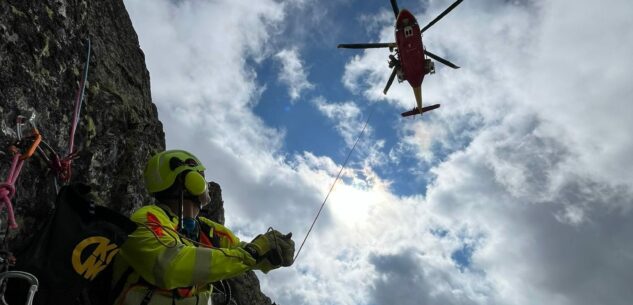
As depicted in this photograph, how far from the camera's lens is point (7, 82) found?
4508 mm

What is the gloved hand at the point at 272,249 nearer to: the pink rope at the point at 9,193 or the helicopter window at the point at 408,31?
the pink rope at the point at 9,193

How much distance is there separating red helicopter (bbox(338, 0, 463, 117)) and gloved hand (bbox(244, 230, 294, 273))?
22.7m

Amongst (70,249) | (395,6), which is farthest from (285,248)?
(395,6)

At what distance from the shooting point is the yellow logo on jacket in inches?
164

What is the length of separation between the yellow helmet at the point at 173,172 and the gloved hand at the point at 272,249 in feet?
3.38

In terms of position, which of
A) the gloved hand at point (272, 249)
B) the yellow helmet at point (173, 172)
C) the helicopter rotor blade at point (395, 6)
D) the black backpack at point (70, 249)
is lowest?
the black backpack at point (70, 249)

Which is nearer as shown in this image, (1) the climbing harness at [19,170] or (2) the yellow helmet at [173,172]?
(1) the climbing harness at [19,170]

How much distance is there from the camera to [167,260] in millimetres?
4113

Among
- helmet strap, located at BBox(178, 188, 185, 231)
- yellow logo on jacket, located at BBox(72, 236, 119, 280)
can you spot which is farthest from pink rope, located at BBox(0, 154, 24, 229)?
helmet strap, located at BBox(178, 188, 185, 231)

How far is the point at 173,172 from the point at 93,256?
1326 millimetres

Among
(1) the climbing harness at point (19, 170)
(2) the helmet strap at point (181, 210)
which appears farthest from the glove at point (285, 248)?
(1) the climbing harness at point (19, 170)

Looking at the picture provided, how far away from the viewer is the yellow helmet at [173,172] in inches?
204

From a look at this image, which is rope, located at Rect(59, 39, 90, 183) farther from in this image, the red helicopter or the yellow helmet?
the red helicopter

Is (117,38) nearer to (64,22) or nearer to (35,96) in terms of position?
(64,22)
